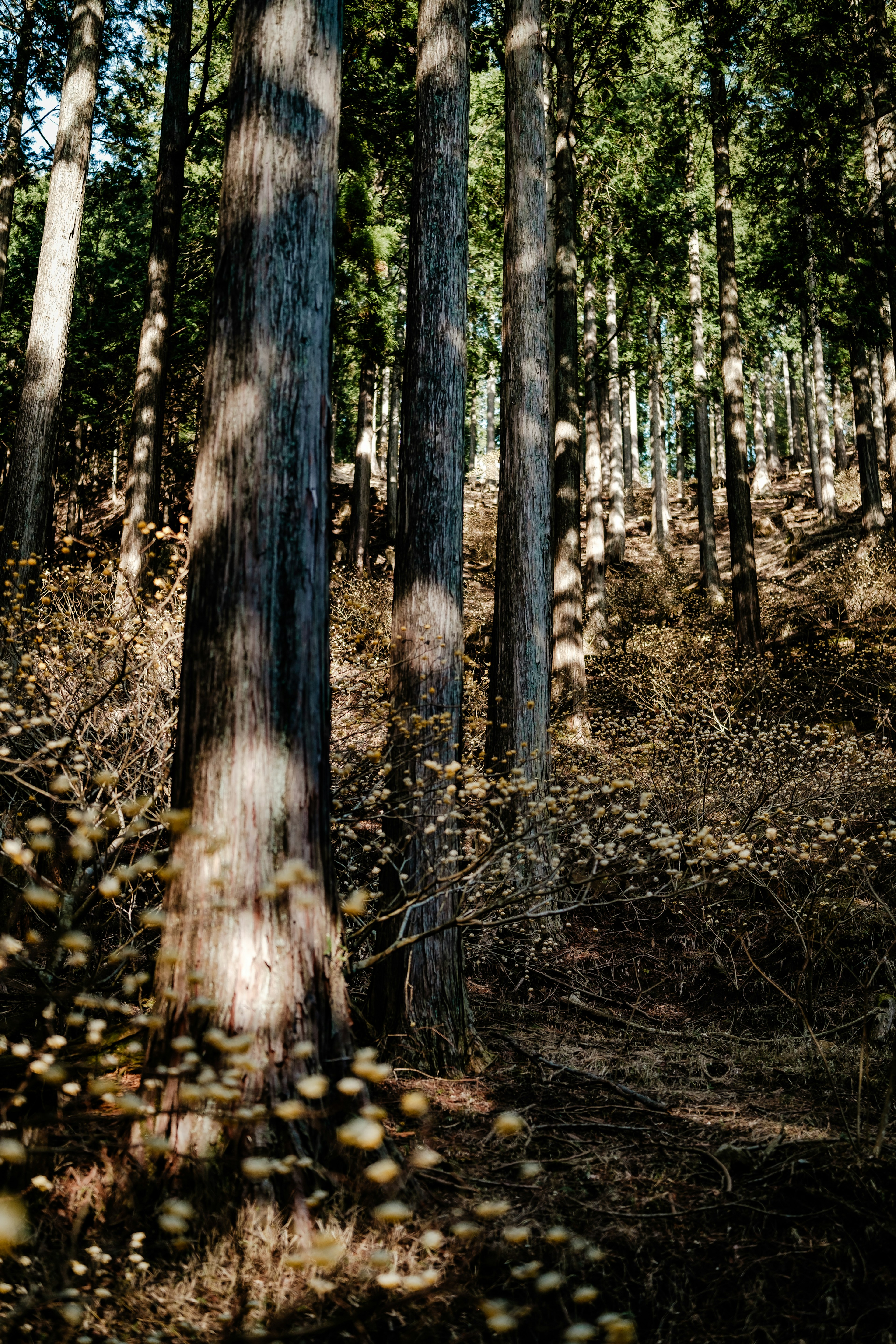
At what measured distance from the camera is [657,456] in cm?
2147

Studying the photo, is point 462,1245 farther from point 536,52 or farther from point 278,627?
point 536,52

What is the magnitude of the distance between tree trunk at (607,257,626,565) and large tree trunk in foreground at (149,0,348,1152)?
18.1 metres

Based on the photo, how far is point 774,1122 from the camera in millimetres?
3213

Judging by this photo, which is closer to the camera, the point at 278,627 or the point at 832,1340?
the point at 832,1340

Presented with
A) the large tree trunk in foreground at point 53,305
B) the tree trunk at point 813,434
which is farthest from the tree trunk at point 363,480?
the tree trunk at point 813,434

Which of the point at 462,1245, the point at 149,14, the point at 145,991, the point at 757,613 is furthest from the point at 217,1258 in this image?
the point at 149,14

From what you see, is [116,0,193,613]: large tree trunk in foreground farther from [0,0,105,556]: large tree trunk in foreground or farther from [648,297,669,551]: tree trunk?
[648,297,669,551]: tree trunk

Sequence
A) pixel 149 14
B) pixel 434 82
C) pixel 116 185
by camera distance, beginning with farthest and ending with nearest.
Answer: pixel 116 185
pixel 149 14
pixel 434 82

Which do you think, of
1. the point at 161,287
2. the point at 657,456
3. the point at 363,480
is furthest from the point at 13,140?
the point at 657,456

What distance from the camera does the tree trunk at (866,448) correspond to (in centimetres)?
1503

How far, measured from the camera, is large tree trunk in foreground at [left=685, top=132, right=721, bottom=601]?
17266mm

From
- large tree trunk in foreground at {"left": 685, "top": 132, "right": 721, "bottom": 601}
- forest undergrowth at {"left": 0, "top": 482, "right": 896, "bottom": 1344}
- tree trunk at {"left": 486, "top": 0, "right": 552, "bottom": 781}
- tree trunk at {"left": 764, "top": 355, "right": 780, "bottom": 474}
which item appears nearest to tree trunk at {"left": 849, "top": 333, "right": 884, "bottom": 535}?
large tree trunk in foreground at {"left": 685, "top": 132, "right": 721, "bottom": 601}

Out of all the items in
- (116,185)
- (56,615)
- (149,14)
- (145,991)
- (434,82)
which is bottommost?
(145,991)

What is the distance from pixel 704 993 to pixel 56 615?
5.64 metres
